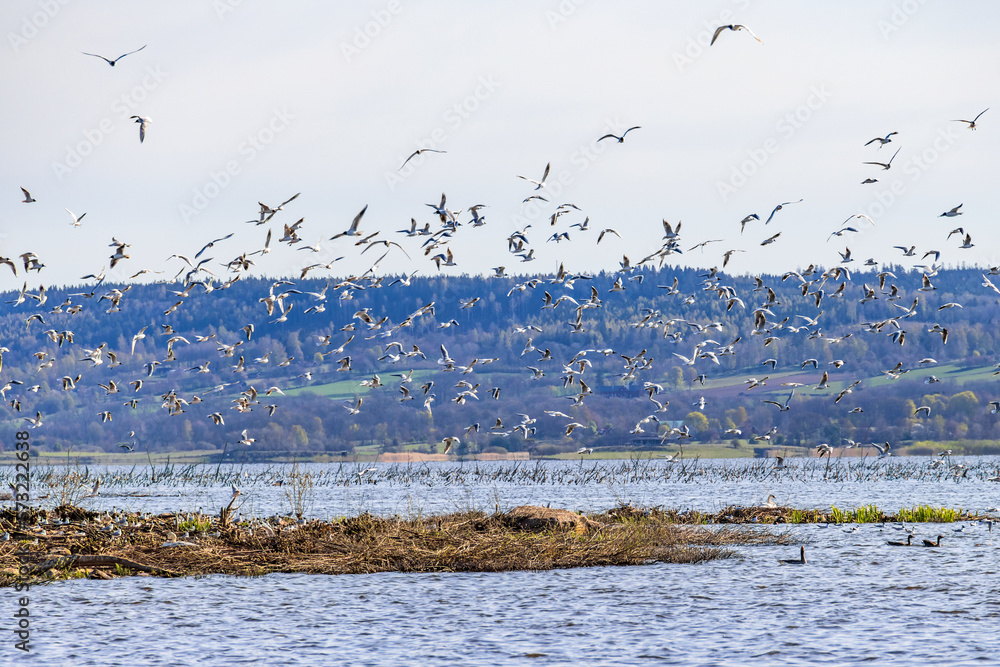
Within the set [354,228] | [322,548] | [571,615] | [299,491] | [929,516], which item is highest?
[354,228]

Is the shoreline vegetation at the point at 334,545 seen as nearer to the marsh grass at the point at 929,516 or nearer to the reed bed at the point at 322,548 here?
the reed bed at the point at 322,548

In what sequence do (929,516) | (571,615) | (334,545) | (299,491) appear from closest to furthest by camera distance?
(571,615) < (334,545) < (299,491) < (929,516)

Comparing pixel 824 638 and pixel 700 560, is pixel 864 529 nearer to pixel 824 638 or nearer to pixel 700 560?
pixel 700 560

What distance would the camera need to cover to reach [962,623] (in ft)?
65.0

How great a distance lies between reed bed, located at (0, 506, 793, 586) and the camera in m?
26.2

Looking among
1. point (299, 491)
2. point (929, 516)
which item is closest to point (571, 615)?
point (299, 491)

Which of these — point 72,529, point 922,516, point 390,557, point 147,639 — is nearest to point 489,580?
point 390,557

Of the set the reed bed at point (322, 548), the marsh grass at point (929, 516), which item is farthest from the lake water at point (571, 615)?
the marsh grass at point (929, 516)

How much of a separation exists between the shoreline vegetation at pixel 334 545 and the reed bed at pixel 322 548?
25 mm

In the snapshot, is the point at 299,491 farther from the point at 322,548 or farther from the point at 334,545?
the point at 334,545

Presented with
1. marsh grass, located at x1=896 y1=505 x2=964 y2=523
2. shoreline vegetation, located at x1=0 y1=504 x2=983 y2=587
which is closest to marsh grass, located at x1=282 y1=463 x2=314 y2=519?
shoreline vegetation, located at x1=0 y1=504 x2=983 y2=587

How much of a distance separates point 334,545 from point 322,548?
1.00 ft

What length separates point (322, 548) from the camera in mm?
27453

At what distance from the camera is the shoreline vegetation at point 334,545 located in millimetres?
26250
